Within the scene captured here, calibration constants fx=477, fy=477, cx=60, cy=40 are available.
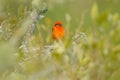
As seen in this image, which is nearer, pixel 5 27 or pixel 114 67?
pixel 114 67

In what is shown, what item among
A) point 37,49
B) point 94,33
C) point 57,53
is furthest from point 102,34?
point 37,49

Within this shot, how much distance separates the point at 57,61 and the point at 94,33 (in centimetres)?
14

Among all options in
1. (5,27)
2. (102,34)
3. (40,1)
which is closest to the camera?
(102,34)

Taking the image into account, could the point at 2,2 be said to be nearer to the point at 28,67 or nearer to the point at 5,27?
the point at 28,67

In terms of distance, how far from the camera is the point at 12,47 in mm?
1221

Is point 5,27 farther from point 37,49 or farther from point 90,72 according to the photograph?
point 90,72

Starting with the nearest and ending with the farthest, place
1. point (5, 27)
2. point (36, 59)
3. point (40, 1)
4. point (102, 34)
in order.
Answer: point (102, 34)
point (36, 59)
point (40, 1)
point (5, 27)

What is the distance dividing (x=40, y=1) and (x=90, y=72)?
33 cm

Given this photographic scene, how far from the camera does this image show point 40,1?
4.87ft

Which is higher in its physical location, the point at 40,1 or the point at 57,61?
the point at 40,1

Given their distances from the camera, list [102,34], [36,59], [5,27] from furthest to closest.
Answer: [5,27] → [36,59] → [102,34]

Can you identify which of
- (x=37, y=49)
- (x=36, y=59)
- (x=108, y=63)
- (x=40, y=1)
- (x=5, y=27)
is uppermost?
(x=5, y=27)

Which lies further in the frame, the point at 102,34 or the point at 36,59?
the point at 36,59

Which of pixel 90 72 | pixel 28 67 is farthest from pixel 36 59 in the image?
pixel 90 72
